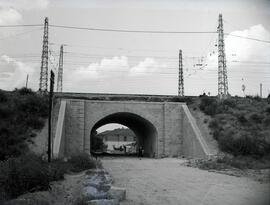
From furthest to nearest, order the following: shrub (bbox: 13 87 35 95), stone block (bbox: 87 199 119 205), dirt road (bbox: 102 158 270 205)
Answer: shrub (bbox: 13 87 35 95) < dirt road (bbox: 102 158 270 205) < stone block (bbox: 87 199 119 205)

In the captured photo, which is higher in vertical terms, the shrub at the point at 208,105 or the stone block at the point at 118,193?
the shrub at the point at 208,105

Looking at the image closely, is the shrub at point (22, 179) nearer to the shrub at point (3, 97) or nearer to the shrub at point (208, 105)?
the shrub at point (3, 97)

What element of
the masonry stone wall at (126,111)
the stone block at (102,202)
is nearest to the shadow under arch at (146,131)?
the masonry stone wall at (126,111)

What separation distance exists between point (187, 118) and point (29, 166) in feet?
57.1

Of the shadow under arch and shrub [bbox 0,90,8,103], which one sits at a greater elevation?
shrub [bbox 0,90,8,103]

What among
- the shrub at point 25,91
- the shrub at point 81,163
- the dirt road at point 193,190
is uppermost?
the shrub at point 25,91

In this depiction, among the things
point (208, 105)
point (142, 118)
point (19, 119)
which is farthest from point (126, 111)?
point (19, 119)

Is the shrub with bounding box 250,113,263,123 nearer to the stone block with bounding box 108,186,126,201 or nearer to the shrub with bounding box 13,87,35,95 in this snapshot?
the shrub with bounding box 13,87,35,95

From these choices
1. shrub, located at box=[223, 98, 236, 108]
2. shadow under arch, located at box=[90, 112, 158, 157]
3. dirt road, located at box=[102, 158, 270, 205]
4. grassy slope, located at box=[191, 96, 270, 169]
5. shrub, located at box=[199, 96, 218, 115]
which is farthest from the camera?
shrub, located at box=[223, 98, 236, 108]

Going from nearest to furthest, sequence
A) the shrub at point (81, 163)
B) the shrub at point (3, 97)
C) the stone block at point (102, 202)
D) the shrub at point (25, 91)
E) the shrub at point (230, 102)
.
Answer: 1. the stone block at point (102, 202)
2. the shrub at point (81, 163)
3. the shrub at point (3, 97)
4. the shrub at point (25, 91)
5. the shrub at point (230, 102)

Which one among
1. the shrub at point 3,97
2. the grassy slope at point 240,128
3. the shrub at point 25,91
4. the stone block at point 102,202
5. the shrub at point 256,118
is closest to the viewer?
the stone block at point 102,202

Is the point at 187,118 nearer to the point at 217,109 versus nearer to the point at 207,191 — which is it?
the point at 217,109

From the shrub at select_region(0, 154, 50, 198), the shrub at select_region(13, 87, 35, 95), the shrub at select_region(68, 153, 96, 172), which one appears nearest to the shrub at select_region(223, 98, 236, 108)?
the shrub at select_region(13, 87, 35, 95)

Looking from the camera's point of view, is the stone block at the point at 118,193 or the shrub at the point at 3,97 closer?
the stone block at the point at 118,193
